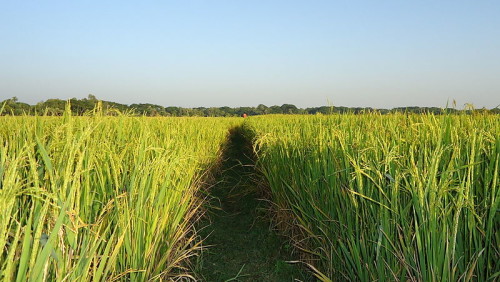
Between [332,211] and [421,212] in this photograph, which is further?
[332,211]

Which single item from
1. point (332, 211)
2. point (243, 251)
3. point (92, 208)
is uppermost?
point (92, 208)

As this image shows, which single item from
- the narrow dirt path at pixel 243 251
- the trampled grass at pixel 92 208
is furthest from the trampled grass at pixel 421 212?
the trampled grass at pixel 92 208

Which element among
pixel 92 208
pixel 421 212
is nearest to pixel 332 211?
pixel 421 212

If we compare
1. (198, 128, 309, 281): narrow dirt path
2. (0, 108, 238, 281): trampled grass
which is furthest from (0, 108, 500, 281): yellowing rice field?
(198, 128, 309, 281): narrow dirt path

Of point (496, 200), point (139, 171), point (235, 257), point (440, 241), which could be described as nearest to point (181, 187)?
point (139, 171)

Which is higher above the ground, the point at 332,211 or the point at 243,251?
the point at 332,211

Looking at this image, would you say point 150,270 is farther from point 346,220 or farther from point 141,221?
point 346,220

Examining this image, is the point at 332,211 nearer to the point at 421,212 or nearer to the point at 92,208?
the point at 421,212

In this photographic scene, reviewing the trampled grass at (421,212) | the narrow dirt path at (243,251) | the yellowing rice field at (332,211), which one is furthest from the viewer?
the narrow dirt path at (243,251)

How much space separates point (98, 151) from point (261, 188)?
3079 millimetres

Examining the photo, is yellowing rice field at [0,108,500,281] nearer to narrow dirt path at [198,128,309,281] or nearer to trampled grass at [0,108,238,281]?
trampled grass at [0,108,238,281]

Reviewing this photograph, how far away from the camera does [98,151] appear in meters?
2.00

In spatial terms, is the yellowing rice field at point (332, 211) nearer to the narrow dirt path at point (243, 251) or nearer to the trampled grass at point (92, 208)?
the trampled grass at point (92, 208)

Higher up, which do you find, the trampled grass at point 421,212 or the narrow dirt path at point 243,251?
the trampled grass at point 421,212
